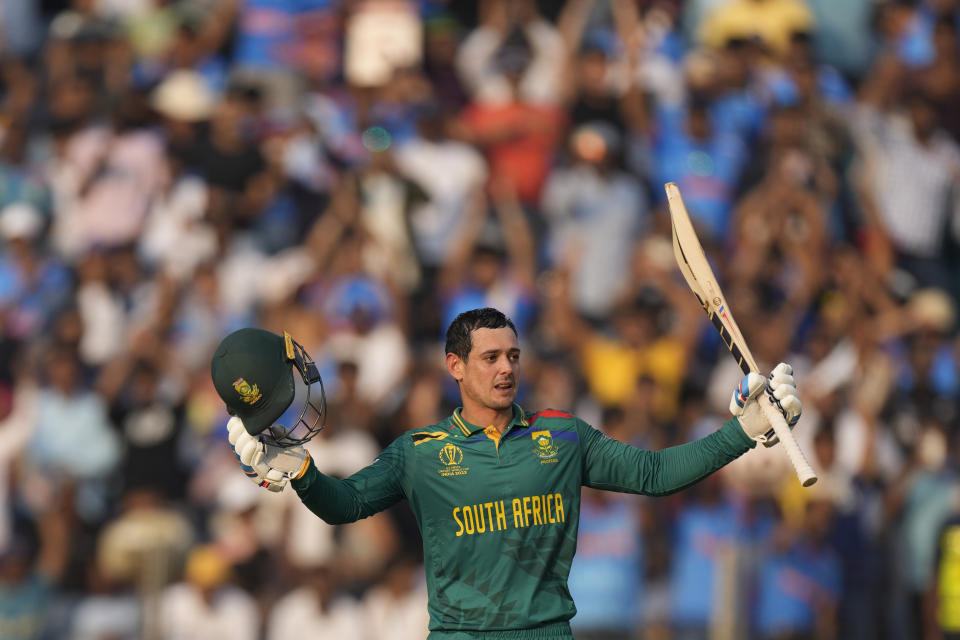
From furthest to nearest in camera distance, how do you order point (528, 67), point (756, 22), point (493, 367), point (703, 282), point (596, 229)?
1. point (756, 22)
2. point (528, 67)
3. point (596, 229)
4. point (703, 282)
5. point (493, 367)

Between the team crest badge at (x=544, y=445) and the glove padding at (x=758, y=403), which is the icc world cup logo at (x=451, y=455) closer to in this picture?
the team crest badge at (x=544, y=445)

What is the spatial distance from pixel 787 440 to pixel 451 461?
1.37m

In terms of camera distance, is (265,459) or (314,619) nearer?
(265,459)

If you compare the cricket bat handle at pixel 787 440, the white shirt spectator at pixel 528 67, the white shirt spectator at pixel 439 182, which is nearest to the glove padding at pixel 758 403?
the cricket bat handle at pixel 787 440

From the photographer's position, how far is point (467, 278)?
11.8 m

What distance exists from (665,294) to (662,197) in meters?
1.01

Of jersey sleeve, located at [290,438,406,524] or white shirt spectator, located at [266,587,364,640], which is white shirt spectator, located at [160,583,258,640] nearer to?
white shirt spectator, located at [266,587,364,640]

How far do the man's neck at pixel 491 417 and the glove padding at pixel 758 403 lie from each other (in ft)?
3.13

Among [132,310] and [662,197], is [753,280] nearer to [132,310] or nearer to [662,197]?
[662,197]

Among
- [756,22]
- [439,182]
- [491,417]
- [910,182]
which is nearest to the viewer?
[491,417]

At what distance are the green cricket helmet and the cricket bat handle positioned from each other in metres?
1.76

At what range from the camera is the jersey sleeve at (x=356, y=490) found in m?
5.53

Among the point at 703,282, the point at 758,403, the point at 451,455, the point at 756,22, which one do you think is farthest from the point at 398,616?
the point at 756,22

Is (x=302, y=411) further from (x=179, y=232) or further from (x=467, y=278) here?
(x=179, y=232)
